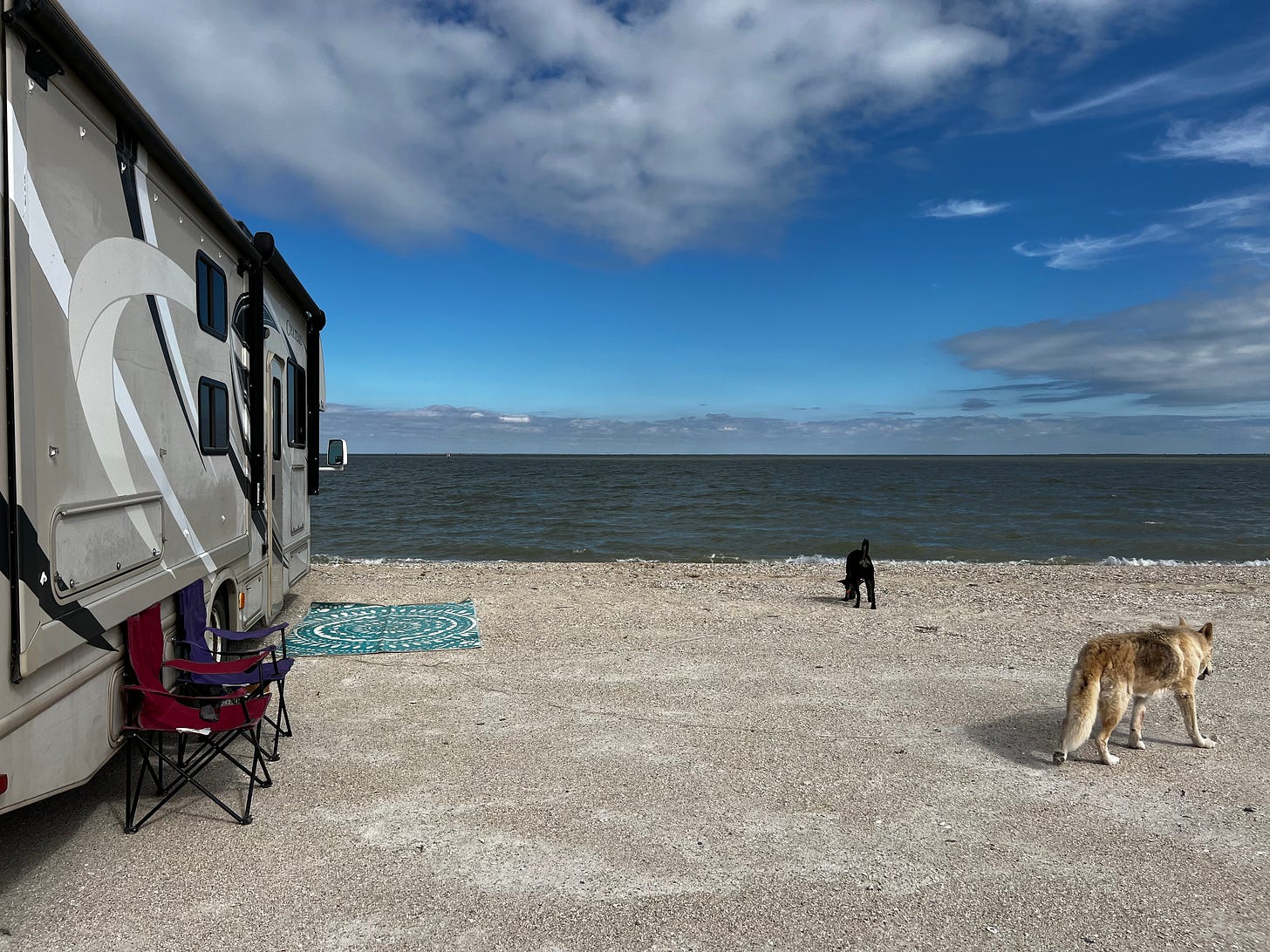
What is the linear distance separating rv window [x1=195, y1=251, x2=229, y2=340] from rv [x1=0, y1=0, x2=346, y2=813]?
0.02 metres

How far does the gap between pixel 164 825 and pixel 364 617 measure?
5196 mm

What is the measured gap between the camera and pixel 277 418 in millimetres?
6973

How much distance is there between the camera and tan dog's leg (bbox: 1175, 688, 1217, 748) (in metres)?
4.99

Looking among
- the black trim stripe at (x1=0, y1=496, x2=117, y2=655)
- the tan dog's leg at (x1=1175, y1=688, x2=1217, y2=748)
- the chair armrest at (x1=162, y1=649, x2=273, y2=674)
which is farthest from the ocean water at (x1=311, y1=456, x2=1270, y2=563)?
the black trim stripe at (x1=0, y1=496, x2=117, y2=655)

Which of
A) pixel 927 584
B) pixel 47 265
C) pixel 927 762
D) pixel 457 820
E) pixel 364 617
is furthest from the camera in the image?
pixel 927 584

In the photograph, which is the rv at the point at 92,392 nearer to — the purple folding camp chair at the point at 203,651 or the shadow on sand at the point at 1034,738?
the purple folding camp chair at the point at 203,651

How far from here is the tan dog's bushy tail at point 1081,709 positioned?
465 centimetres

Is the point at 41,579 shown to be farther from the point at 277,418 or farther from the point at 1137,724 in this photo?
the point at 1137,724

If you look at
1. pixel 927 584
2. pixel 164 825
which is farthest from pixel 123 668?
pixel 927 584

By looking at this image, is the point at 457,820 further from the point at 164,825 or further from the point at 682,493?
the point at 682,493

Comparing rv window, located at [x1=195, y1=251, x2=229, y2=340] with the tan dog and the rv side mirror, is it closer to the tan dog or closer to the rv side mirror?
the rv side mirror

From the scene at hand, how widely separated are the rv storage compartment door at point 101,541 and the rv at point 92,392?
10 mm

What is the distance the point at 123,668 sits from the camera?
3.78 metres

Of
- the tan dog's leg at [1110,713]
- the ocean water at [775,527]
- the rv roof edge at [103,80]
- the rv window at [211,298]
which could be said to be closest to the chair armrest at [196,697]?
the rv window at [211,298]
